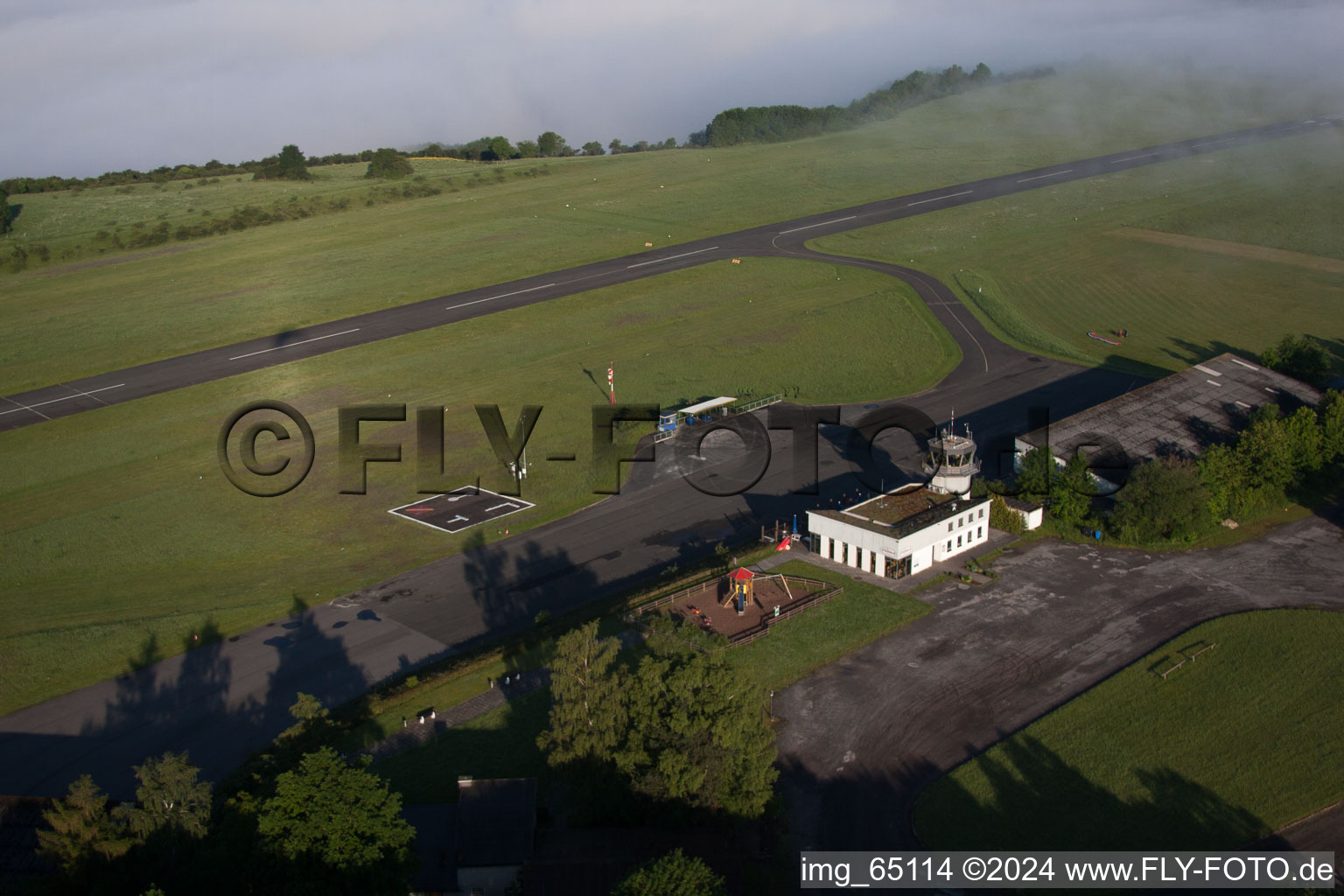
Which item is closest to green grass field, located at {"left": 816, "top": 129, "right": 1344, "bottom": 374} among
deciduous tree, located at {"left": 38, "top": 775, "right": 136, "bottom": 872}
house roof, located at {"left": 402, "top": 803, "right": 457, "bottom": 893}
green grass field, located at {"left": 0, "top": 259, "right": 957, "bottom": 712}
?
green grass field, located at {"left": 0, "top": 259, "right": 957, "bottom": 712}

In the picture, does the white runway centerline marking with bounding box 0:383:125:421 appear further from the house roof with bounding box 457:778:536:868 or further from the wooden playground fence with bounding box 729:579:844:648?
the house roof with bounding box 457:778:536:868

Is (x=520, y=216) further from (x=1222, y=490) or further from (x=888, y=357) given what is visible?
(x=1222, y=490)

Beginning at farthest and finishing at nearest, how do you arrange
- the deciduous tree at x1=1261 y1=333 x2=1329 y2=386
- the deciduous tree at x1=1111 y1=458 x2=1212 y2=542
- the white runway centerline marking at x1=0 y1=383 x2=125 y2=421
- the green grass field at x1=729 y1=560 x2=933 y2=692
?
the white runway centerline marking at x1=0 y1=383 x2=125 y2=421
the deciduous tree at x1=1261 y1=333 x2=1329 y2=386
the deciduous tree at x1=1111 y1=458 x2=1212 y2=542
the green grass field at x1=729 y1=560 x2=933 y2=692

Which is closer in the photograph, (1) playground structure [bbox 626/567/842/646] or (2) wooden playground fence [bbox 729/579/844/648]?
(2) wooden playground fence [bbox 729/579/844/648]

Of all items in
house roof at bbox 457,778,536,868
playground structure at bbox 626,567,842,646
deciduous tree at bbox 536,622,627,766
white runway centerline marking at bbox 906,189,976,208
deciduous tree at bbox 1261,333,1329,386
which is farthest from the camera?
white runway centerline marking at bbox 906,189,976,208

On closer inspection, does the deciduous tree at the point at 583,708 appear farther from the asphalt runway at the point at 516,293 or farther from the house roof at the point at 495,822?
the asphalt runway at the point at 516,293

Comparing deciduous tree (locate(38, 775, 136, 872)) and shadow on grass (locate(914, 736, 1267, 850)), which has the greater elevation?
deciduous tree (locate(38, 775, 136, 872))

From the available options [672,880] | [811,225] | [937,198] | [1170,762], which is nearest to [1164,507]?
[1170,762]

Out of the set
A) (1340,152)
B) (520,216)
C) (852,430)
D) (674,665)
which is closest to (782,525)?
(852,430)
